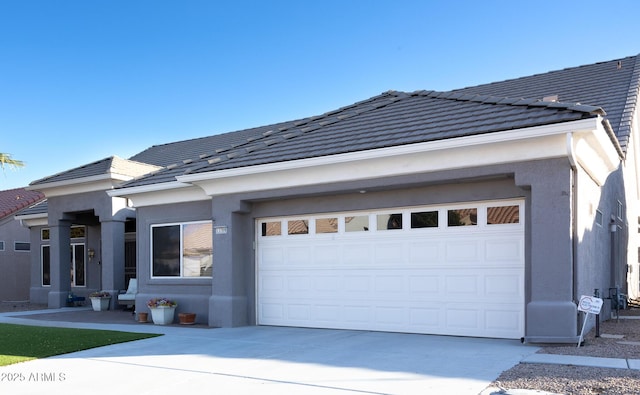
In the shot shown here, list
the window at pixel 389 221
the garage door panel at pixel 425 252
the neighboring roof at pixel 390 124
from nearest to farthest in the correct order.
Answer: the neighboring roof at pixel 390 124, the garage door panel at pixel 425 252, the window at pixel 389 221

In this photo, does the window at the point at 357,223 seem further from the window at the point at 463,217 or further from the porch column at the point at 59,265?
the porch column at the point at 59,265

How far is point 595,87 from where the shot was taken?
14586 millimetres

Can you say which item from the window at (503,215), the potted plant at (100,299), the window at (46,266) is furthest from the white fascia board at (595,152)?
the window at (46,266)

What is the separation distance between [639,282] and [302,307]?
15.6m

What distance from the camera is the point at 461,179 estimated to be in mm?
9461

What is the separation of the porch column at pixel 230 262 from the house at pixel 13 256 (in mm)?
15490

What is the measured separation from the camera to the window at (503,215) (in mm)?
9406

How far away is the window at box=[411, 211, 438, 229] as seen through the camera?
1020 centimetres

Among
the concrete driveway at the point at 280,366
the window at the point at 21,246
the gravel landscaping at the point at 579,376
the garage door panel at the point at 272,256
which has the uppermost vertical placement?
the garage door panel at the point at 272,256

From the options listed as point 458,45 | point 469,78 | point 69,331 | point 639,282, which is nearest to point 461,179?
point 458,45

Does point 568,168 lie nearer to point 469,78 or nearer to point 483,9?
point 483,9

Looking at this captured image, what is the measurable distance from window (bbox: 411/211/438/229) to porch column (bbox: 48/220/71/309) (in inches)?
522

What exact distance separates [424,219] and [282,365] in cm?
413

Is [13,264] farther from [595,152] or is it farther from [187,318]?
[595,152]
